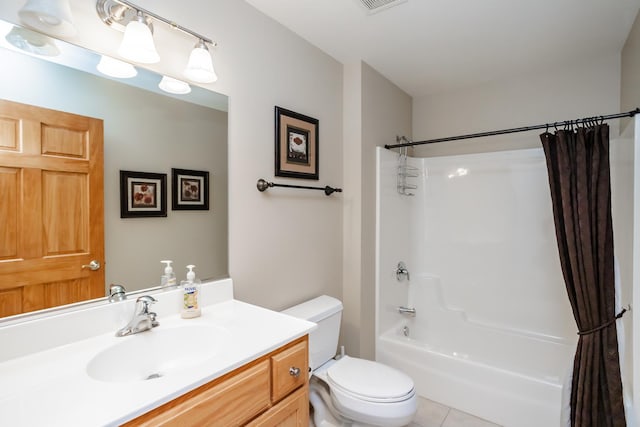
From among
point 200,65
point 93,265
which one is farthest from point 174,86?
point 93,265

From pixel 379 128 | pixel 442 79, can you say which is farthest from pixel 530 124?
pixel 379 128

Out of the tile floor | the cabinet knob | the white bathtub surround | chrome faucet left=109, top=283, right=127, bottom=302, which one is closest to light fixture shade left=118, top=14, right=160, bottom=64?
chrome faucet left=109, top=283, right=127, bottom=302

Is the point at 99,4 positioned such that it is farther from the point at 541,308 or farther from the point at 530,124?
the point at 541,308

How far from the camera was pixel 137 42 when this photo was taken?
45.0 inches

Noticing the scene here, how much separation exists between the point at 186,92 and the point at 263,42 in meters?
0.57

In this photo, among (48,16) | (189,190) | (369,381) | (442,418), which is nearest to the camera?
(48,16)

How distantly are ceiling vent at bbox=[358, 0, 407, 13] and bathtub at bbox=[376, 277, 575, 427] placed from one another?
2039 millimetres

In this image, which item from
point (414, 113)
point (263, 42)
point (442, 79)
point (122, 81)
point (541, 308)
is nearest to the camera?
point (122, 81)

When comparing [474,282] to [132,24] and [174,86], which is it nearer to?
[174,86]

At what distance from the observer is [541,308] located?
8.14ft

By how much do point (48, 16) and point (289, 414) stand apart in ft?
5.03

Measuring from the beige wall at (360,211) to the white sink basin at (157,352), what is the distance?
49.5 inches

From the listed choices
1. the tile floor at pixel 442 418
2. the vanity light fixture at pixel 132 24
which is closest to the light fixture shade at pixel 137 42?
the vanity light fixture at pixel 132 24

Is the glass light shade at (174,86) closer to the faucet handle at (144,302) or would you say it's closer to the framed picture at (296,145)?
the framed picture at (296,145)
